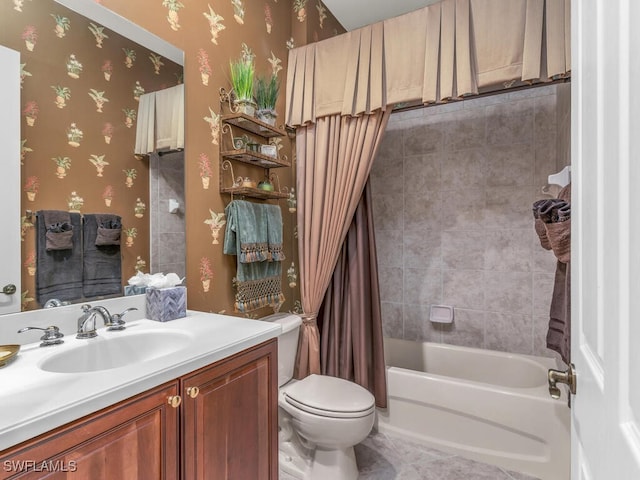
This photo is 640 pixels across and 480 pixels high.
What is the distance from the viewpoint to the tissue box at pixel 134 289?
1373 mm

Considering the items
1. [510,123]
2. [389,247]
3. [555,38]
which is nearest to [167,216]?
[555,38]

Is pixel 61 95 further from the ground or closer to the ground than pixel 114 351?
further from the ground

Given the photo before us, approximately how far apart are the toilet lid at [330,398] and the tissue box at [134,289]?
0.87 metres

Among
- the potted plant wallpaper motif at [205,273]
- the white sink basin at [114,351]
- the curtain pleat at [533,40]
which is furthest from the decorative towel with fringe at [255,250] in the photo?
the curtain pleat at [533,40]

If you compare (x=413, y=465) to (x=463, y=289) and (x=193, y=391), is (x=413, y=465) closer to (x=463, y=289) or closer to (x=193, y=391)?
(x=463, y=289)

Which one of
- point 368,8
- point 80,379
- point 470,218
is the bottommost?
point 80,379

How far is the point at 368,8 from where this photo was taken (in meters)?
2.41

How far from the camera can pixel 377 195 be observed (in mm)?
3018

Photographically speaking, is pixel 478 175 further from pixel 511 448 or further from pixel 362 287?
pixel 511 448

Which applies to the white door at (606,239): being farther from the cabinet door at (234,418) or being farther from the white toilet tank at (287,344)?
the white toilet tank at (287,344)

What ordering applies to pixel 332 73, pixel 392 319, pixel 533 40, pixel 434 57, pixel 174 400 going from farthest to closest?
pixel 392 319 < pixel 332 73 < pixel 434 57 < pixel 533 40 < pixel 174 400

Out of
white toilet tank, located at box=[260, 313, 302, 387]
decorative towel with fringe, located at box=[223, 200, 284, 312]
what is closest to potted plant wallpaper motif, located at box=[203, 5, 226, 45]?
decorative towel with fringe, located at box=[223, 200, 284, 312]

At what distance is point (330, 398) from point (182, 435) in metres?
0.93

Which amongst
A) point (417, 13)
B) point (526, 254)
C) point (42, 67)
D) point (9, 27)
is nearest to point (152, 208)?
point (42, 67)
